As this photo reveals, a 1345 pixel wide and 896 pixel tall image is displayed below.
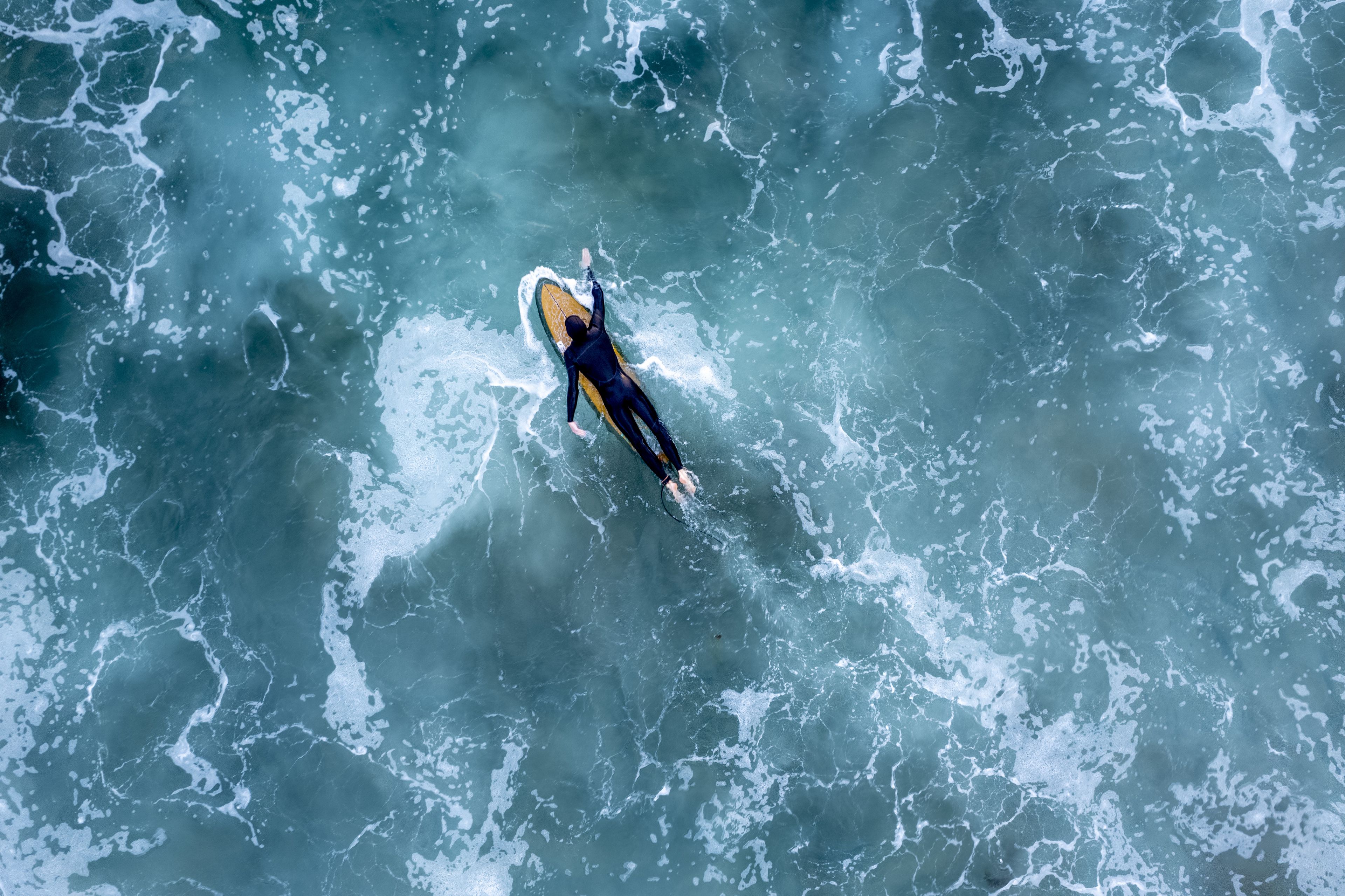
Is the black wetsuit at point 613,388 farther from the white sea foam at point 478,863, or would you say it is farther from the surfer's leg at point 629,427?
the white sea foam at point 478,863

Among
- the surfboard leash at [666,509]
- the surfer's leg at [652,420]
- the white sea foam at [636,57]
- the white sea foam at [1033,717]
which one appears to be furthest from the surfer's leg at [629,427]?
the white sea foam at [636,57]

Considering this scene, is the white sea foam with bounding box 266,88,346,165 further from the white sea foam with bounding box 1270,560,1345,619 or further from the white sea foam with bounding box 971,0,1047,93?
the white sea foam with bounding box 1270,560,1345,619

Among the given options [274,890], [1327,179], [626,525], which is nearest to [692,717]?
[626,525]

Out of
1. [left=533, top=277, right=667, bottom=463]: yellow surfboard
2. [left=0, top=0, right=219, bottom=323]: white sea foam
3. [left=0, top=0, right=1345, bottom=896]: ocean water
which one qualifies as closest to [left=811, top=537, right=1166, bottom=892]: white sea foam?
[left=0, top=0, right=1345, bottom=896]: ocean water

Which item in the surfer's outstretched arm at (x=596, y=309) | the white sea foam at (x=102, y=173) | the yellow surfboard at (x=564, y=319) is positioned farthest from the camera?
the white sea foam at (x=102, y=173)

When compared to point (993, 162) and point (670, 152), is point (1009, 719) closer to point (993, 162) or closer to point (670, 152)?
point (993, 162)

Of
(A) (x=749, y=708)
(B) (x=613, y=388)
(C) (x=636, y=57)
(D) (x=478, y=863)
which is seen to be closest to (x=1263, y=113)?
(C) (x=636, y=57)

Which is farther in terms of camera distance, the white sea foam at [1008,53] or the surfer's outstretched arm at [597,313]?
the white sea foam at [1008,53]
